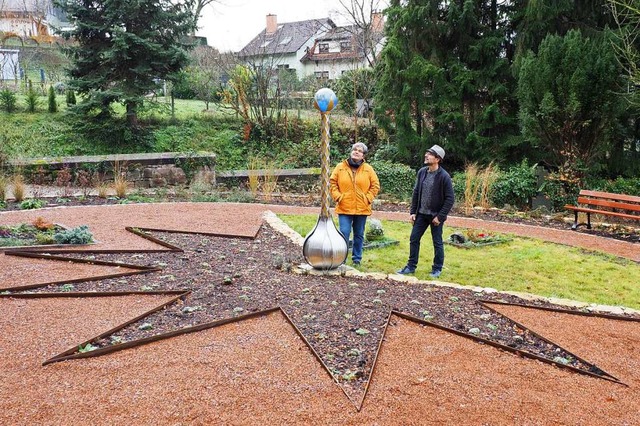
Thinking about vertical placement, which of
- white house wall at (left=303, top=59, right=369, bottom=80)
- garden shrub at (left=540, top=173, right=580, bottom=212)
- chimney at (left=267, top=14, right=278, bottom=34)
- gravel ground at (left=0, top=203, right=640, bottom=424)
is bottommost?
gravel ground at (left=0, top=203, right=640, bottom=424)

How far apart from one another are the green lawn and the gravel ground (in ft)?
2.97

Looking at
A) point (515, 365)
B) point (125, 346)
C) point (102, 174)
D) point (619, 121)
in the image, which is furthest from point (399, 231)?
point (102, 174)

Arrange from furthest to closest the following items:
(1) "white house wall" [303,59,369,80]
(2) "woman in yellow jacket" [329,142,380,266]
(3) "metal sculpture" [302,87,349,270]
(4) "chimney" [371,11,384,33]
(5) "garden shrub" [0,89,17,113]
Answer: (1) "white house wall" [303,59,369,80], (4) "chimney" [371,11,384,33], (5) "garden shrub" [0,89,17,113], (2) "woman in yellow jacket" [329,142,380,266], (3) "metal sculpture" [302,87,349,270]

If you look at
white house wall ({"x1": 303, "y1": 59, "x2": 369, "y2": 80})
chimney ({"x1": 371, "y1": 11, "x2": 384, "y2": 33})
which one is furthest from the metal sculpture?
white house wall ({"x1": 303, "y1": 59, "x2": 369, "y2": 80})

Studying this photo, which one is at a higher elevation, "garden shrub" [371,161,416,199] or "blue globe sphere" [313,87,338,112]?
"blue globe sphere" [313,87,338,112]

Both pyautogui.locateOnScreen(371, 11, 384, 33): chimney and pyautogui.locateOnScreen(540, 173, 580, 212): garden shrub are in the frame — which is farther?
pyautogui.locateOnScreen(371, 11, 384, 33): chimney

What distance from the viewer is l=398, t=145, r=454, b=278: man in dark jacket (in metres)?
6.06

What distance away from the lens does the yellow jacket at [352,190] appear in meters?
6.43

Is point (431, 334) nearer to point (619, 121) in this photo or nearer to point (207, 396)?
point (207, 396)

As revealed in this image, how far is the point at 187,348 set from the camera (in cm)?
391

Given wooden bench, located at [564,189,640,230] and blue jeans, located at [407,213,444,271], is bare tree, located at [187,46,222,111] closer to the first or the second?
wooden bench, located at [564,189,640,230]

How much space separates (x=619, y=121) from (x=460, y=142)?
3.63 metres

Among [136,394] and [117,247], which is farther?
[117,247]

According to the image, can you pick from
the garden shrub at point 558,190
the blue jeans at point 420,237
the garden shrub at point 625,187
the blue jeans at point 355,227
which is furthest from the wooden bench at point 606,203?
the blue jeans at point 355,227
